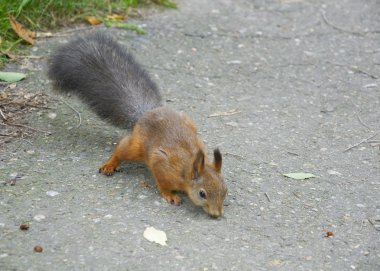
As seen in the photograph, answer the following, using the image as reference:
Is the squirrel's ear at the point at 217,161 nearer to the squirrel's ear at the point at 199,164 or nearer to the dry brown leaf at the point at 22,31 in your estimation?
the squirrel's ear at the point at 199,164

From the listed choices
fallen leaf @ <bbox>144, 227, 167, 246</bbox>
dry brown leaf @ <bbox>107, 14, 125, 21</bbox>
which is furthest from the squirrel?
dry brown leaf @ <bbox>107, 14, 125, 21</bbox>

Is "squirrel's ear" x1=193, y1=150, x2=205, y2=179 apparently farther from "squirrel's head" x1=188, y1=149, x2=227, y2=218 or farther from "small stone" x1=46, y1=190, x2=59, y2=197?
"small stone" x1=46, y1=190, x2=59, y2=197

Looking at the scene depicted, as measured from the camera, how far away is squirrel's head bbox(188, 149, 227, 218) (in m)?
3.44

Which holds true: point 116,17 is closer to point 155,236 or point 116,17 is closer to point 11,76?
point 11,76

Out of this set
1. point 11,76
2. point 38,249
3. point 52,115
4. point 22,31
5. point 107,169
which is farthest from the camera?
point 22,31

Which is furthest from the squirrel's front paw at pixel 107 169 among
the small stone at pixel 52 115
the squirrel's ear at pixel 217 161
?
the small stone at pixel 52 115

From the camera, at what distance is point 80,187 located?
369cm

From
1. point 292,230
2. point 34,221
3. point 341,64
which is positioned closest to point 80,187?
point 34,221

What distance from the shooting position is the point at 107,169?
3.83 m

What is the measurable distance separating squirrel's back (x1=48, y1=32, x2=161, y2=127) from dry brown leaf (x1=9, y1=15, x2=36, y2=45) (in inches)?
43.9

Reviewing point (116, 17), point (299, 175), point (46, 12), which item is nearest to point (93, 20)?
point (116, 17)

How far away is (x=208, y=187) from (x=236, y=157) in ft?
2.40

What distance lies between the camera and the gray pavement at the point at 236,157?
126 inches

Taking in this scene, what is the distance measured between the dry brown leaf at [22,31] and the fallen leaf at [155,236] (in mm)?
2506
